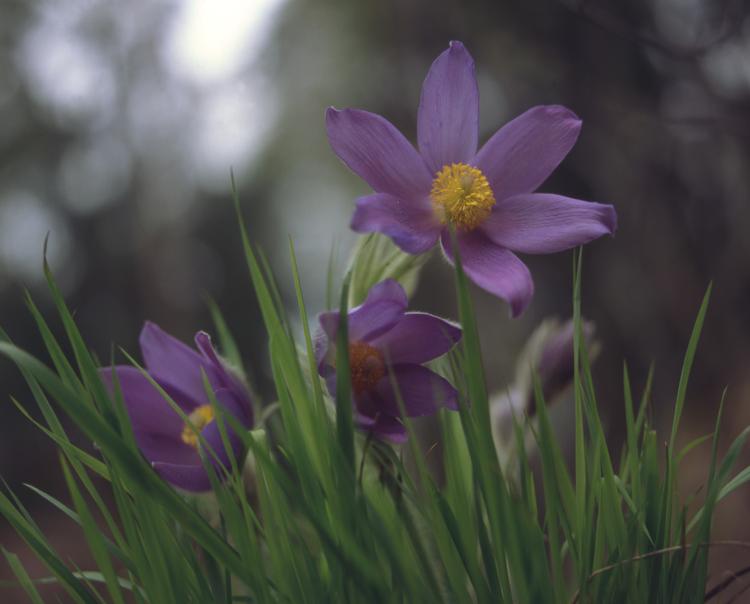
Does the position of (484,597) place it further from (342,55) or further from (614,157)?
(342,55)

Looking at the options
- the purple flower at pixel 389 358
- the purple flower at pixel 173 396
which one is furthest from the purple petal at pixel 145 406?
the purple flower at pixel 389 358

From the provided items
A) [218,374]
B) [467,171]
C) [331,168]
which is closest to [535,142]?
[467,171]

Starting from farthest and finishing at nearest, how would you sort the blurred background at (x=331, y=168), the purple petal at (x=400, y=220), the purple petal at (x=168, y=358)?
the blurred background at (x=331, y=168) < the purple petal at (x=168, y=358) < the purple petal at (x=400, y=220)

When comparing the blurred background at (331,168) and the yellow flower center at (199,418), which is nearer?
the yellow flower center at (199,418)

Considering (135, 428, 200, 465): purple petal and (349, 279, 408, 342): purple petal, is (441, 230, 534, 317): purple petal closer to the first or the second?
(349, 279, 408, 342): purple petal

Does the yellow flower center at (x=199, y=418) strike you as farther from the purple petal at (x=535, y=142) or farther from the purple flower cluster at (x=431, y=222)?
the purple petal at (x=535, y=142)

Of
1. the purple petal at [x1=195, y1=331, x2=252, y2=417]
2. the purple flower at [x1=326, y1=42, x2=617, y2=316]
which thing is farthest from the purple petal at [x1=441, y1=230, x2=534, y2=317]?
the purple petal at [x1=195, y1=331, x2=252, y2=417]
